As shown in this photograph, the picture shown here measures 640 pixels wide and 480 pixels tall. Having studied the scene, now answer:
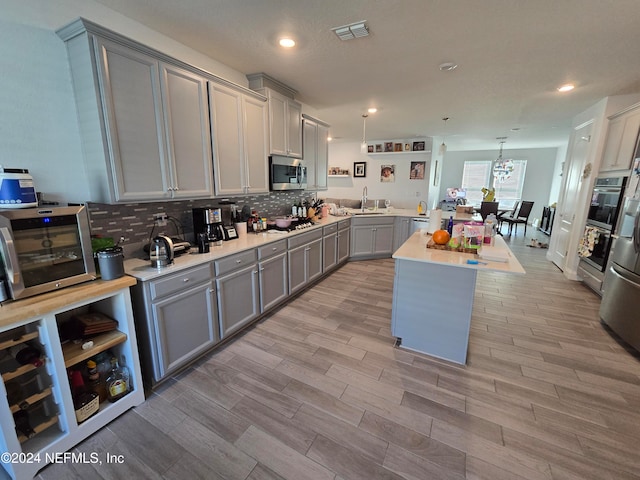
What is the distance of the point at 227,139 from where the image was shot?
257 cm

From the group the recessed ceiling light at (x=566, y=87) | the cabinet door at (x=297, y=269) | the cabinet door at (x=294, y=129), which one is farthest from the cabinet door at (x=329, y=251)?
the recessed ceiling light at (x=566, y=87)

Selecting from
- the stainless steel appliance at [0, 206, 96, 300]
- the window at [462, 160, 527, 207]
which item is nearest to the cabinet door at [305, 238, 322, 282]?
the stainless steel appliance at [0, 206, 96, 300]

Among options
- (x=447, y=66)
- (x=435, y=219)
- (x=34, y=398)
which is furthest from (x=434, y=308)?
(x=34, y=398)

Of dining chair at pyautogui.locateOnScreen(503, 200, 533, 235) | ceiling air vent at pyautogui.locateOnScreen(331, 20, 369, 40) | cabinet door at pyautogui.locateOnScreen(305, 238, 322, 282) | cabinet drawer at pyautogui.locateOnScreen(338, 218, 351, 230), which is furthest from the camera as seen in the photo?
dining chair at pyautogui.locateOnScreen(503, 200, 533, 235)

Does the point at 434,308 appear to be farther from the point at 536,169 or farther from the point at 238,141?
the point at 536,169

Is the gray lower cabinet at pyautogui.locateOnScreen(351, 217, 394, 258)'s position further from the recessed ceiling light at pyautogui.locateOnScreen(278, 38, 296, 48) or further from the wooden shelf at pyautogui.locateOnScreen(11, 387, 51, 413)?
the wooden shelf at pyautogui.locateOnScreen(11, 387, 51, 413)

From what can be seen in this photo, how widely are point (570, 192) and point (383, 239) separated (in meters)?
3.09

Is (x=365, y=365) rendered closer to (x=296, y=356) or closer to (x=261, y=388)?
(x=296, y=356)

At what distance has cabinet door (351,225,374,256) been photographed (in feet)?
16.3

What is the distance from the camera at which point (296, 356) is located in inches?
91.4

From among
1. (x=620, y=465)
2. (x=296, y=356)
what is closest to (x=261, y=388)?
(x=296, y=356)

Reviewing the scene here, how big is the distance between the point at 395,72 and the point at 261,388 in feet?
10.6

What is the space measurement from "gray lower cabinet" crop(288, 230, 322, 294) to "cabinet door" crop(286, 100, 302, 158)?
1094 mm

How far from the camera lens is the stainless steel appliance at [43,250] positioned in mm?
1292
